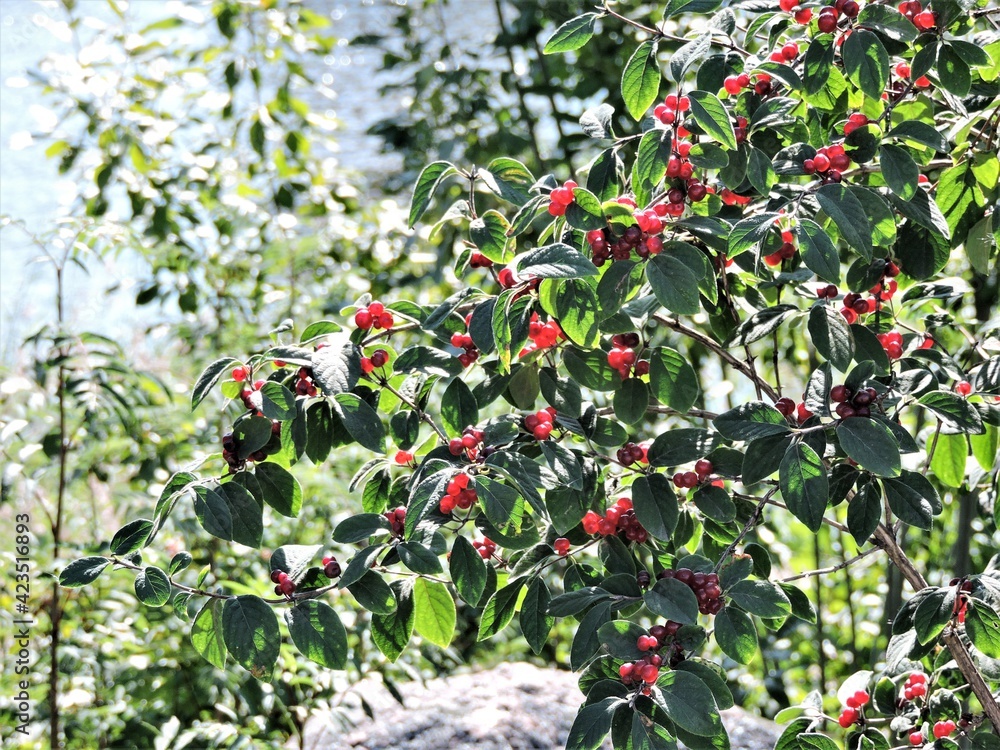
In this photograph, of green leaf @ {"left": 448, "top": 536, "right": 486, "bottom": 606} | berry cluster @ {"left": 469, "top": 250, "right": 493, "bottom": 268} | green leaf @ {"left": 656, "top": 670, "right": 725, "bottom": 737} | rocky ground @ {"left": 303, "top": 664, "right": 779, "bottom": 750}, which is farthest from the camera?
rocky ground @ {"left": 303, "top": 664, "right": 779, "bottom": 750}

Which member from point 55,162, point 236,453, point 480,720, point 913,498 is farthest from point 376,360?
point 55,162

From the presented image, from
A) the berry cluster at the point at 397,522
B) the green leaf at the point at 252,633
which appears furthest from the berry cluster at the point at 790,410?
the green leaf at the point at 252,633

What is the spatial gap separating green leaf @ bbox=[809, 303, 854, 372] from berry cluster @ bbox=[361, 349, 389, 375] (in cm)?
36

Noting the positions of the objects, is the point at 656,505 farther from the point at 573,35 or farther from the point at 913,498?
the point at 573,35

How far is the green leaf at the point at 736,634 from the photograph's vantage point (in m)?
0.69

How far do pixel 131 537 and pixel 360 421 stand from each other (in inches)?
7.8

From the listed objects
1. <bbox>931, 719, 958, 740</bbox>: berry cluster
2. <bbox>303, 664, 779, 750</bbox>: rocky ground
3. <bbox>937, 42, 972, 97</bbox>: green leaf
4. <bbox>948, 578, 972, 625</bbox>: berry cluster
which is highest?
<bbox>937, 42, 972, 97</bbox>: green leaf

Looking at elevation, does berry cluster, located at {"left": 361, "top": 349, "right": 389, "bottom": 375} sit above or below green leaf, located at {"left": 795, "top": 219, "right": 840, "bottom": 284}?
below

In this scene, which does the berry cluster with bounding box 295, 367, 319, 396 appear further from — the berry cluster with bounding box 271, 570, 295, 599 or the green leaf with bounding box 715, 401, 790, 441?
the green leaf with bounding box 715, 401, 790, 441

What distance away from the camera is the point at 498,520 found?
2.09ft

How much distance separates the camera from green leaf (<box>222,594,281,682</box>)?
26.4 inches

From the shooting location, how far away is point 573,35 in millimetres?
777

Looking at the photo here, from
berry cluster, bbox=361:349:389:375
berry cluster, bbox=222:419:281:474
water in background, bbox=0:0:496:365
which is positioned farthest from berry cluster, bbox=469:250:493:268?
water in background, bbox=0:0:496:365

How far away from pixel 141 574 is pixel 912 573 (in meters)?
0.69
